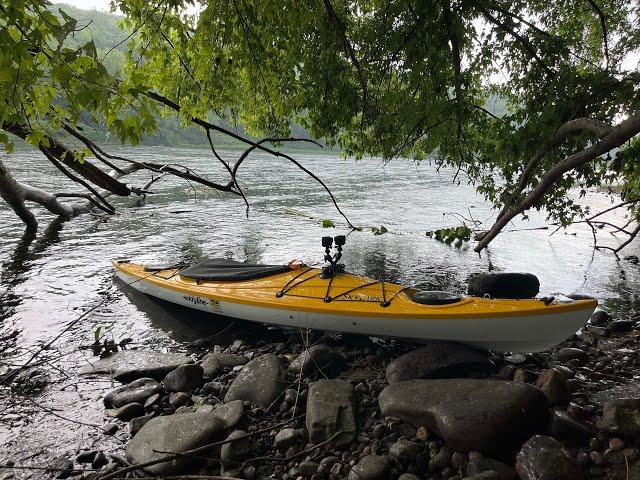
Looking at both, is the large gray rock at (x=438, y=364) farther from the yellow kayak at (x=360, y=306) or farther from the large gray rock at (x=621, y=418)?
the large gray rock at (x=621, y=418)

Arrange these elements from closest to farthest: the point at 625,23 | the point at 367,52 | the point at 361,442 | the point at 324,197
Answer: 1. the point at 361,442
2. the point at 367,52
3. the point at 625,23
4. the point at 324,197

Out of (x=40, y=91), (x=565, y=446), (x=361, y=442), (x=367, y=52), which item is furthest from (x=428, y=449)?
(x=367, y=52)

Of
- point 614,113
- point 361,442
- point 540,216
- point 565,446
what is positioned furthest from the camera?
point 540,216

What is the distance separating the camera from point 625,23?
25.4 ft

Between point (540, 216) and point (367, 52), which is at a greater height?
point (367, 52)

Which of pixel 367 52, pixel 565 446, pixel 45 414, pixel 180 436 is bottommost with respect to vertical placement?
pixel 45 414

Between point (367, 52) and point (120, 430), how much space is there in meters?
6.38

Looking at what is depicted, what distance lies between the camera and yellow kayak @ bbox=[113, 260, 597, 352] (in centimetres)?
525

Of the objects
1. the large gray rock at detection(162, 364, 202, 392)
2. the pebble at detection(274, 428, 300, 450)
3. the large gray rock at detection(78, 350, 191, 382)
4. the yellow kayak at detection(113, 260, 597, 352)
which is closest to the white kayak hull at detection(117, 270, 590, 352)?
the yellow kayak at detection(113, 260, 597, 352)

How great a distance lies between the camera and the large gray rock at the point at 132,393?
520 centimetres

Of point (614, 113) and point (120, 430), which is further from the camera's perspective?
point (614, 113)

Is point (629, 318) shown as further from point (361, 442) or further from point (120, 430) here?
point (120, 430)

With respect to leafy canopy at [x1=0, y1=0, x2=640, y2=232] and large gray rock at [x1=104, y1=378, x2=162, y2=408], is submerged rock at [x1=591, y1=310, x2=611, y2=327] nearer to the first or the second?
leafy canopy at [x1=0, y1=0, x2=640, y2=232]

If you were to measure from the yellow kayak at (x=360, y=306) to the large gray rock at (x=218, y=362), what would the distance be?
89cm
